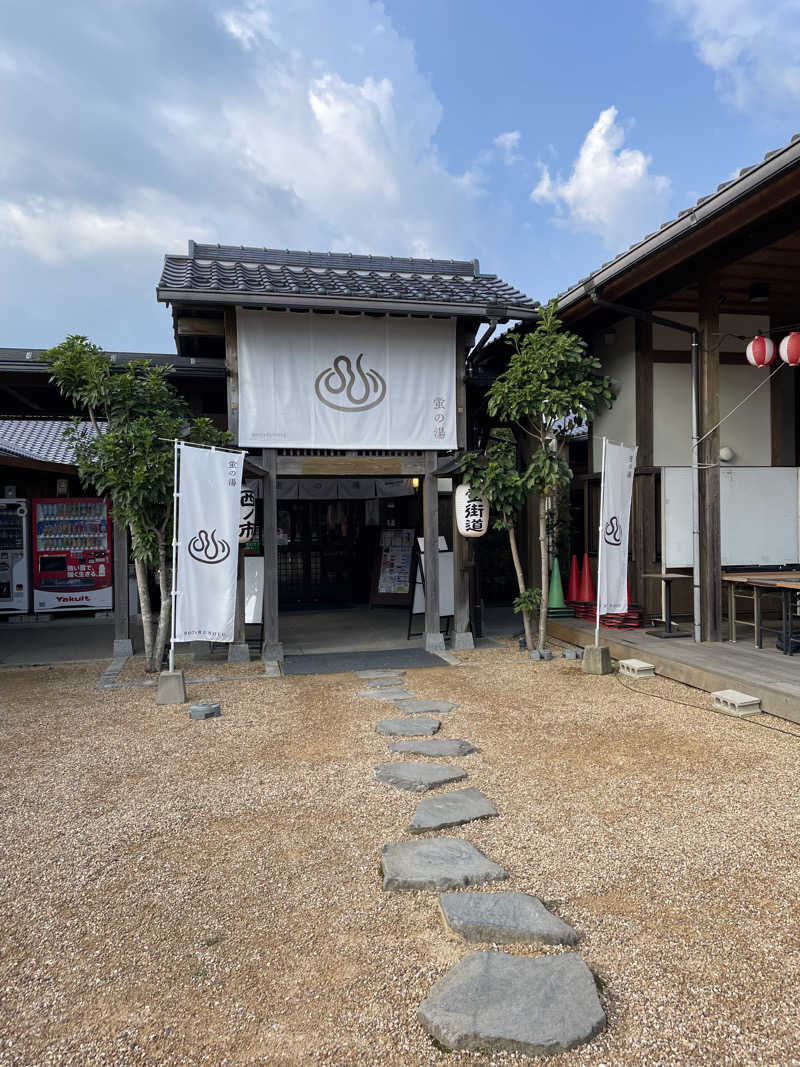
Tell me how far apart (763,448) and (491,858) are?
25.4 ft

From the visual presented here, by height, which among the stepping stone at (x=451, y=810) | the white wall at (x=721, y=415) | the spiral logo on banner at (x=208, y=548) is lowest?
the stepping stone at (x=451, y=810)

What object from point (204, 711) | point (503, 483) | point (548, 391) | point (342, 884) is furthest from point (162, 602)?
point (342, 884)

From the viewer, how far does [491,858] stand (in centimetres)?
319

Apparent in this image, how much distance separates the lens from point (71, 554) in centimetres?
1156

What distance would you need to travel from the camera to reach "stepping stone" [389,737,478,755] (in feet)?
15.5

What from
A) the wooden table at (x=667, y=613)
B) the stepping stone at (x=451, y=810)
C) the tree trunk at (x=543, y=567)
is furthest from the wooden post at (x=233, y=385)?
the wooden table at (x=667, y=613)

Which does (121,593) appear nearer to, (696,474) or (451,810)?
(451,810)

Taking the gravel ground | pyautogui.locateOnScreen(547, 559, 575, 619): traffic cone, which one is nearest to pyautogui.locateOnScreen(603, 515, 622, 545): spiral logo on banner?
the gravel ground

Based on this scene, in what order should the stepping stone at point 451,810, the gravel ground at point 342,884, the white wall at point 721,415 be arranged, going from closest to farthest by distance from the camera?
1. the gravel ground at point 342,884
2. the stepping stone at point 451,810
3. the white wall at point 721,415

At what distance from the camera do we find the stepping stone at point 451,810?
139 inches

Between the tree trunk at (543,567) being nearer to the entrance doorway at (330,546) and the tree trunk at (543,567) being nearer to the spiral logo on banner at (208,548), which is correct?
the spiral logo on banner at (208,548)

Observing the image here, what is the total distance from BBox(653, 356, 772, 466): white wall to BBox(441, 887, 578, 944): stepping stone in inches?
283

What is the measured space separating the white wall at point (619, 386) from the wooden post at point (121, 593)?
6.17m

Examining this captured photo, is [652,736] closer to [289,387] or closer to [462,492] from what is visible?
[462,492]
